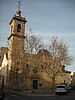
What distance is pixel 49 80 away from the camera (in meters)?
57.5

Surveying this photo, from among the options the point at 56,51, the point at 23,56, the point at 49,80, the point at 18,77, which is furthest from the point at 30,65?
the point at 49,80

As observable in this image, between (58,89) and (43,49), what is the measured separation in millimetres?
10982

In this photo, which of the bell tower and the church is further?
the bell tower

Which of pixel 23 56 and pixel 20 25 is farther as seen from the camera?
pixel 20 25

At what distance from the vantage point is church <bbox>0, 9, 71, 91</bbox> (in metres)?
41.6

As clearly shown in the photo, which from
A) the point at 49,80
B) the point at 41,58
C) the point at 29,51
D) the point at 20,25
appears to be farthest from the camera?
the point at 49,80

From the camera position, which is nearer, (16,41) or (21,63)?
(21,63)

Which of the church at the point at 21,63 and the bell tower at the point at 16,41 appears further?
the bell tower at the point at 16,41

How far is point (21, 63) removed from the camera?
43.2 meters

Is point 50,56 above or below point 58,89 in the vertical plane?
above

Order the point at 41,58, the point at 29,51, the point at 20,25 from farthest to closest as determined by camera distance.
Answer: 1. the point at 20,25
2. the point at 41,58
3. the point at 29,51

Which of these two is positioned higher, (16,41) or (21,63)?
(16,41)

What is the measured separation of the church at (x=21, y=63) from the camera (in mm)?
41594

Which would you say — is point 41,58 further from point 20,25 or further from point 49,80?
point 49,80
